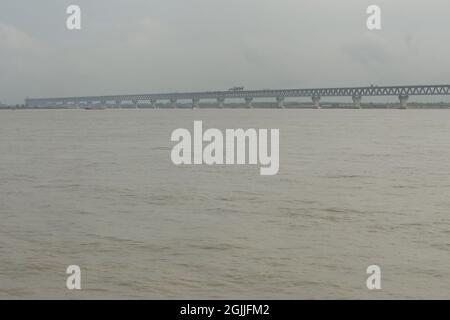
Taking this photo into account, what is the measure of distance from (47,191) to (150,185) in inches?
120

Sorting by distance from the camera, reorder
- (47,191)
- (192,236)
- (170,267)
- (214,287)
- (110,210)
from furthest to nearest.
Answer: (47,191) → (110,210) → (192,236) → (170,267) → (214,287)

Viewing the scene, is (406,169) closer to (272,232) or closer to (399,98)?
(272,232)

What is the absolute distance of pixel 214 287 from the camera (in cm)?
1087

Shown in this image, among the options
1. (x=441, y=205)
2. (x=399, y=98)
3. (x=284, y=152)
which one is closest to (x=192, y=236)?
(x=441, y=205)

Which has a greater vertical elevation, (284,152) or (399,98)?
(399,98)

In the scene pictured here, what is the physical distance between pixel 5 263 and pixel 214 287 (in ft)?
12.1

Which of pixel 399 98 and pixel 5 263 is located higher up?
pixel 399 98

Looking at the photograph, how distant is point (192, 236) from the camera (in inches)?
564

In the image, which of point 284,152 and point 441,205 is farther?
point 284,152
